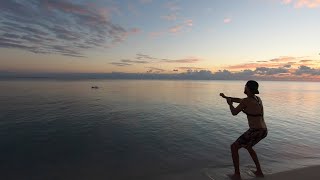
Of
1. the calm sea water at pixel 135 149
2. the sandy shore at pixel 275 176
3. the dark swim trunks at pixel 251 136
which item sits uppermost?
the dark swim trunks at pixel 251 136

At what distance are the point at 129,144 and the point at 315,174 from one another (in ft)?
31.7

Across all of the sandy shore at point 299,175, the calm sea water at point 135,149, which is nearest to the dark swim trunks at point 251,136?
the sandy shore at point 299,175

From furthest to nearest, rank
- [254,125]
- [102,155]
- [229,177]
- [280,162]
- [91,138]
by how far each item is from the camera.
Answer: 1. [91,138]
2. [102,155]
3. [280,162]
4. [229,177]
5. [254,125]

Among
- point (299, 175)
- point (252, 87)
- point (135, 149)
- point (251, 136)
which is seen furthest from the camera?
point (135, 149)

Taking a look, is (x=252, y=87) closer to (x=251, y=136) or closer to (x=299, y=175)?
(x=251, y=136)

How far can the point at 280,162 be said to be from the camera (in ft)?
38.2

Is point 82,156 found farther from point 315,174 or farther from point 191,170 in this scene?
point 315,174

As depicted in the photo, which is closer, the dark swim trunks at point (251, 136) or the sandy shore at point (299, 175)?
the dark swim trunks at point (251, 136)

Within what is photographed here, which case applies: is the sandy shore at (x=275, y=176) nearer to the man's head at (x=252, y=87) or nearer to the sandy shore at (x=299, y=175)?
the sandy shore at (x=299, y=175)

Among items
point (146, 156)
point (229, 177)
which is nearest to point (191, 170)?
point (229, 177)

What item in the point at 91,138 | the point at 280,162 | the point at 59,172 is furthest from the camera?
the point at 91,138

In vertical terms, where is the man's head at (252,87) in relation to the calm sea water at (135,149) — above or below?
above

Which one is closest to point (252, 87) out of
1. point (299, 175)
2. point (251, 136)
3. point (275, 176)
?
point (251, 136)

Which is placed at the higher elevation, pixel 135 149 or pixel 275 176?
pixel 275 176
